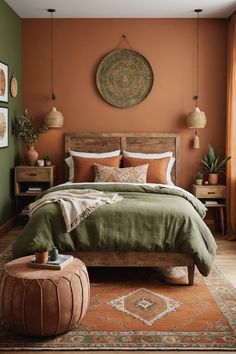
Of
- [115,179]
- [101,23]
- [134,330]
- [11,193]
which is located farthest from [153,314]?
[101,23]

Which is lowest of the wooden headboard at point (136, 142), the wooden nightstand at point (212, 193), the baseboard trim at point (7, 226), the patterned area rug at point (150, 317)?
the patterned area rug at point (150, 317)

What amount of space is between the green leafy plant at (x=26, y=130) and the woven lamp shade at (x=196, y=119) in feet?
6.31

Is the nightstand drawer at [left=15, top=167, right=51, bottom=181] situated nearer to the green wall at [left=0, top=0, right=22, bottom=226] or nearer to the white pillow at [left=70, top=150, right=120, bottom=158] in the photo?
the green wall at [left=0, top=0, right=22, bottom=226]

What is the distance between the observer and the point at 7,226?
5.69m

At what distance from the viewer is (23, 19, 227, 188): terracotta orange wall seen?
606 centimetres

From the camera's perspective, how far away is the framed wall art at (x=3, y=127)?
5.30 meters

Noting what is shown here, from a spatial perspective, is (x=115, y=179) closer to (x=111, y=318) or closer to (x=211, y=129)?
(x=211, y=129)

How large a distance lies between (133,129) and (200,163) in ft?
3.39

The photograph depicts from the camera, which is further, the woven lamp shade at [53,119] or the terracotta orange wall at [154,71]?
the terracotta orange wall at [154,71]

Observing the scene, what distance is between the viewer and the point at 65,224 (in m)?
3.75

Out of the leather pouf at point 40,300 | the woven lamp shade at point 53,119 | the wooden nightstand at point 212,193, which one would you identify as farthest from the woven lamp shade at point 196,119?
the leather pouf at point 40,300

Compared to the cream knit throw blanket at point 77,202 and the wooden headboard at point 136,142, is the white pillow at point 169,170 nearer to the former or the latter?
the wooden headboard at point 136,142

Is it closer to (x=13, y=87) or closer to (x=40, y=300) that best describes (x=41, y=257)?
(x=40, y=300)

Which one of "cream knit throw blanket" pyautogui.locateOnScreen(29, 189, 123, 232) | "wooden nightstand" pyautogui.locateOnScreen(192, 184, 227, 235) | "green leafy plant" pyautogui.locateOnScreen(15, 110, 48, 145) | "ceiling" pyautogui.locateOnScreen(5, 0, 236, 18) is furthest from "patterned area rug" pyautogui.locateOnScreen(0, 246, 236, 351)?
"ceiling" pyautogui.locateOnScreen(5, 0, 236, 18)
